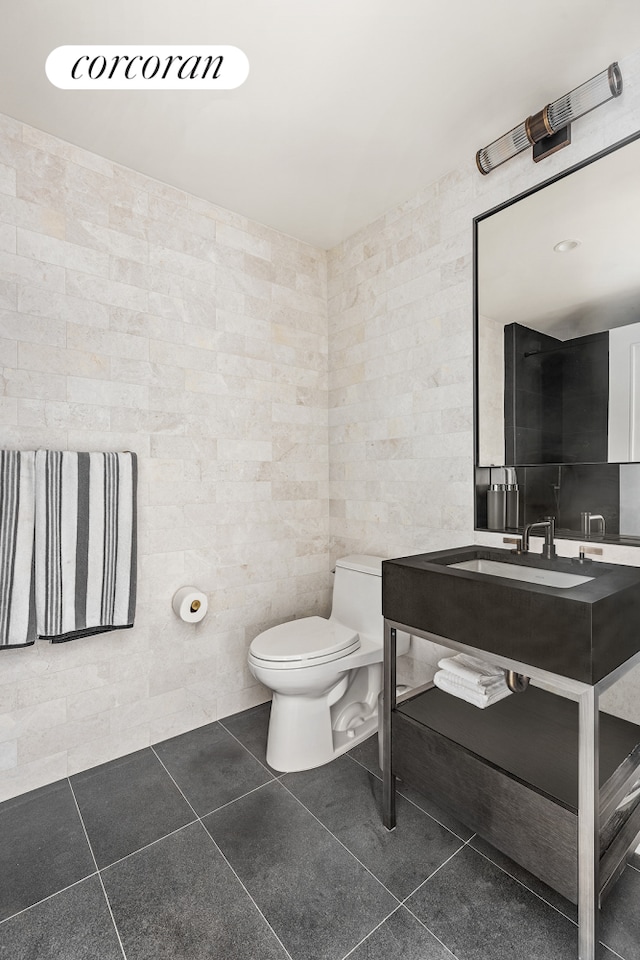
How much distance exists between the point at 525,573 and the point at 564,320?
0.88m

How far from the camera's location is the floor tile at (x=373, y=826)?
1.37 m

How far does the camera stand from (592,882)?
1051 mm

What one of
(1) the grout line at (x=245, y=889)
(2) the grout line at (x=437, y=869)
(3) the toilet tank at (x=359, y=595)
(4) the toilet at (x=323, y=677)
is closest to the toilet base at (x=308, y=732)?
(4) the toilet at (x=323, y=677)

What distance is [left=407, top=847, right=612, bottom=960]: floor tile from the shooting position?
1133 mm

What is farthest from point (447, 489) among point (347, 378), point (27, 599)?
point (27, 599)

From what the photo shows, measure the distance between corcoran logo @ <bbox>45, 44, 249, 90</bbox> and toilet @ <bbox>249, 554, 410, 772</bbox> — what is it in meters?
1.89

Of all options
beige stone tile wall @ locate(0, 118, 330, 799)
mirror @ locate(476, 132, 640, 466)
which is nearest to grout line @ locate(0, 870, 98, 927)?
beige stone tile wall @ locate(0, 118, 330, 799)

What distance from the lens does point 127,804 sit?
5.51 feet

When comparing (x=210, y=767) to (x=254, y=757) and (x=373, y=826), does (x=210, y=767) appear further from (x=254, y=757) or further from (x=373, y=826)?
(x=373, y=826)

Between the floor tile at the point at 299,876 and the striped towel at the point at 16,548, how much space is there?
0.92m

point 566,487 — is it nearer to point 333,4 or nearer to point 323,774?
point 323,774

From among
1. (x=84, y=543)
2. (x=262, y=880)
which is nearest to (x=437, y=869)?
(x=262, y=880)

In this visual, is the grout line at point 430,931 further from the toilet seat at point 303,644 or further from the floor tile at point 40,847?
the floor tile at point 40,847

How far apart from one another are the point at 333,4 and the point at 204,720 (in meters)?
2.59
